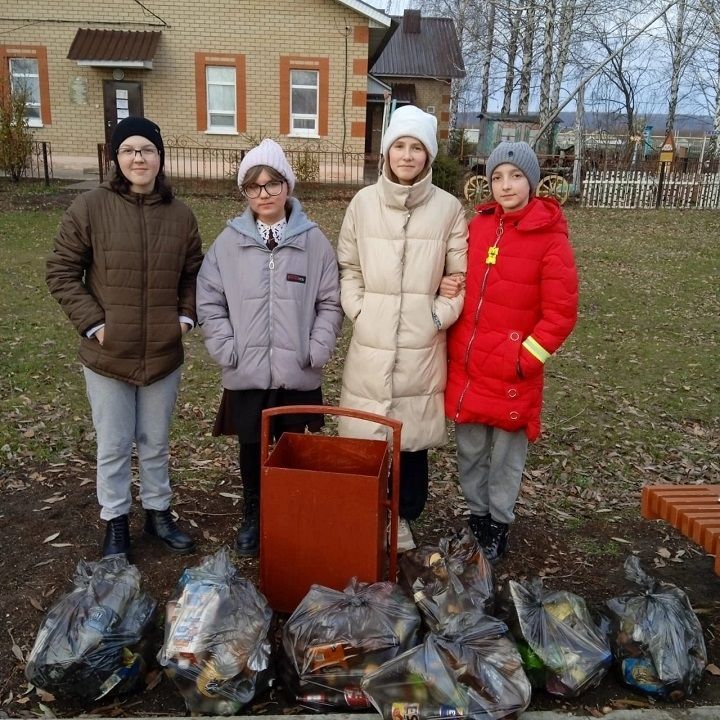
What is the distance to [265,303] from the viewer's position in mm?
3244

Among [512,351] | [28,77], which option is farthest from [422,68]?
[512,351]

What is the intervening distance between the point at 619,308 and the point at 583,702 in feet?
23.8

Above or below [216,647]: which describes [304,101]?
above

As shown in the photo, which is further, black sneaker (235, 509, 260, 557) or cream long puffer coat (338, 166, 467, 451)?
black sneaker (235, 509, 260, 557)

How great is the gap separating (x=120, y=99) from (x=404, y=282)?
20.6m

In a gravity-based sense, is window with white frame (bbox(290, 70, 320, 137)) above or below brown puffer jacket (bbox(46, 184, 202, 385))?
above

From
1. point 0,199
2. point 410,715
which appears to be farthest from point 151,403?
point 0,199

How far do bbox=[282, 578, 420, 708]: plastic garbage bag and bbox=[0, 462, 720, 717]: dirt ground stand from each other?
0.45 feet

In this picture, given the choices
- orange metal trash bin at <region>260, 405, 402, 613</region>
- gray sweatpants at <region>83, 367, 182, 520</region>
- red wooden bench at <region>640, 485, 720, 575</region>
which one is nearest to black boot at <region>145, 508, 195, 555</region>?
gray sweatpants at <region>83, 367, 182, 520</region>

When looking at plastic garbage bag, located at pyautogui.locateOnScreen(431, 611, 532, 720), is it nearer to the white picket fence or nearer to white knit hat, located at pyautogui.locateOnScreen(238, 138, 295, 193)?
white knit hat, located at pyautogui.locateOnScreen(238, 138, 295, 193)

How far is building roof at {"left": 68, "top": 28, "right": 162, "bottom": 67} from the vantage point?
65.8ft

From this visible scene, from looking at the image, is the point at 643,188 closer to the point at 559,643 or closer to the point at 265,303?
the point at 265,303

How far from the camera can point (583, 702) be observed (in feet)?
8.87

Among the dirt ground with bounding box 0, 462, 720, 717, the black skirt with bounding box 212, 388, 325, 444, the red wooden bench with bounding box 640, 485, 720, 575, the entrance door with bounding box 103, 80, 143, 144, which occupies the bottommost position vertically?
the dirt ground with bounding box 0, 462, 720, 717
